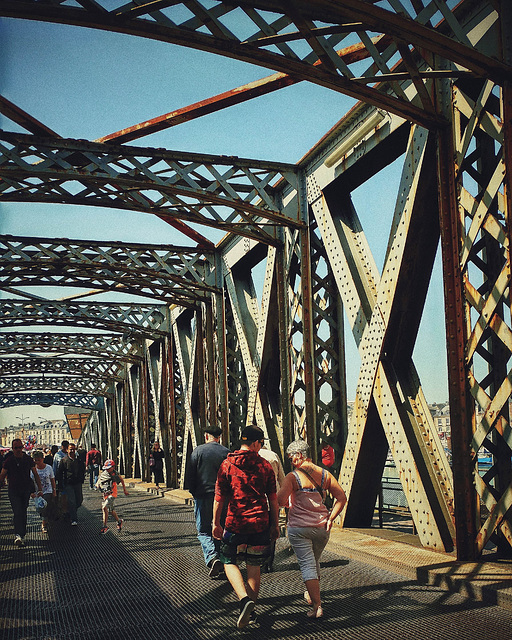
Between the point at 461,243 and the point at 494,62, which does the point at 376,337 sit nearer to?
the point at 461,243

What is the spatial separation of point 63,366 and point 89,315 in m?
14.0

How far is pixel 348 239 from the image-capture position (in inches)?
394

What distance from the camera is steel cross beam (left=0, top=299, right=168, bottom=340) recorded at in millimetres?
19859

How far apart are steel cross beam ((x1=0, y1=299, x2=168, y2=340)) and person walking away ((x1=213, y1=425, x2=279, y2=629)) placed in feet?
49.9

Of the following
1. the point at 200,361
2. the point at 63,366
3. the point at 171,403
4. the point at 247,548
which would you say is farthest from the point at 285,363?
the point at 63,366

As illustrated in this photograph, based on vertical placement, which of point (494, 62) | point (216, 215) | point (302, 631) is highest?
point (216, 215)

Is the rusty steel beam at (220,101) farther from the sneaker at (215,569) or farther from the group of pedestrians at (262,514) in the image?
the sneaker at (215,569)

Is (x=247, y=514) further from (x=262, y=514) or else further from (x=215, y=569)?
(x=215, y=569)

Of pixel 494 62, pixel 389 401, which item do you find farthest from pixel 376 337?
pixel 494 62

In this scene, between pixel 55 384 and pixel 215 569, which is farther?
pixel 55 384

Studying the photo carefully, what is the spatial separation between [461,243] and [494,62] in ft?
5.82

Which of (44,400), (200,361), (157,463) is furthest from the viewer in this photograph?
(44,400)

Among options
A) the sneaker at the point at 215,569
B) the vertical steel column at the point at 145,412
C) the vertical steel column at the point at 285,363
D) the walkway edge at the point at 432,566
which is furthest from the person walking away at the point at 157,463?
the sneaker at the point at 215,569

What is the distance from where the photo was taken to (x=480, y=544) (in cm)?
672
